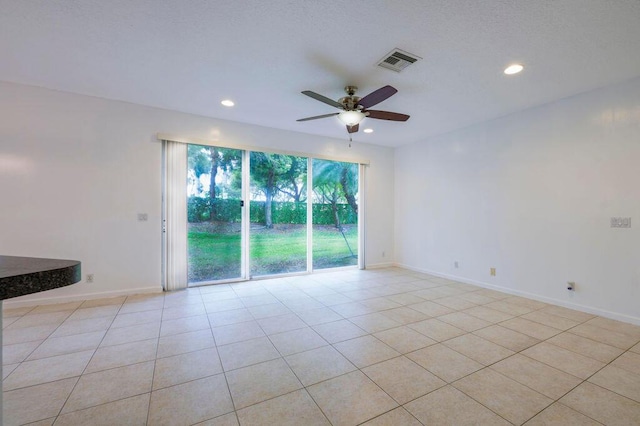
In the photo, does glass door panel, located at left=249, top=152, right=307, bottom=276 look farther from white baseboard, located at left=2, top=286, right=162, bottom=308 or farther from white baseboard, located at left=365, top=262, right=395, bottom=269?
white baseboard, located at left=2, top=286, right=162, bottom=308

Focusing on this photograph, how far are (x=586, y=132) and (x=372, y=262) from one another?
12.8 feet

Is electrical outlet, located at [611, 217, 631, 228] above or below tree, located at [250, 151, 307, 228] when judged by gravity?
below

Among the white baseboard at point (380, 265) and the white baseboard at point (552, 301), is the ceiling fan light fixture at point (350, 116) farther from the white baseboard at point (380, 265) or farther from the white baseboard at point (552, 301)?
the white baseboard at point (380, 265)

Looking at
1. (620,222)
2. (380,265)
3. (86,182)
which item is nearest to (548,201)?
(620,222)

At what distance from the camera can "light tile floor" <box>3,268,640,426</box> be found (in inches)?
66.6

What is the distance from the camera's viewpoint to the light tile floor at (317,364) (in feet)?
5.55

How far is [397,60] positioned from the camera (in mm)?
2645

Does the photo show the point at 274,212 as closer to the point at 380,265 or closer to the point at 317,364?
the point at 380,265

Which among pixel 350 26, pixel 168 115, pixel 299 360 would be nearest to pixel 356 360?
pixel 299 360

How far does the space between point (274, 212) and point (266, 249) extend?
69cm

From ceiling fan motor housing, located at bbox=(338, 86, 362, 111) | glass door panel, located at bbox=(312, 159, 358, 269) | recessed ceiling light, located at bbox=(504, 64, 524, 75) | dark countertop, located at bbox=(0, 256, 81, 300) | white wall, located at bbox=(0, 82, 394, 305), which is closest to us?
dark countertop, located at bbox=(0, 256, 81, 300)

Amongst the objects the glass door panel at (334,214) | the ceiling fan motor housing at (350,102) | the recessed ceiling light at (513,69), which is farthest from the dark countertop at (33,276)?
the glass door panel at (334,214)

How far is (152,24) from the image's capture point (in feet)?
7.30

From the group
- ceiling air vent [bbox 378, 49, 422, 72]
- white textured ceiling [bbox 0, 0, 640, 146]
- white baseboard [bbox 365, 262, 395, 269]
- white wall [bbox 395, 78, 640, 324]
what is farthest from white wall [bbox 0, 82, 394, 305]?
white wall [bbox 395, 78, 640, 324]
